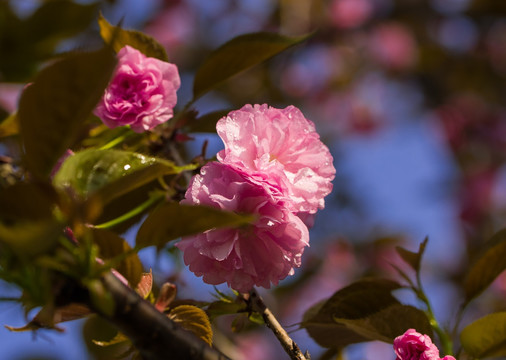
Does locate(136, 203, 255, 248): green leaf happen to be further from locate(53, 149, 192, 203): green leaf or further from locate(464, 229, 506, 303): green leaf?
locate(464, 229, 506, 303): green leaf

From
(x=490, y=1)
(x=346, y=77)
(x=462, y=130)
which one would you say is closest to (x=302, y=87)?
(x=346, y=77)

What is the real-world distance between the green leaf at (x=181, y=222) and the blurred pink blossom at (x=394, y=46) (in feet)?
14.6

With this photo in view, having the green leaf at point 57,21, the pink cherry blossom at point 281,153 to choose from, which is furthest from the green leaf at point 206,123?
the green leaf at point 57,21

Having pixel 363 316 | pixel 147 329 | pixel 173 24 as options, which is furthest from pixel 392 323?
pixel 173 24

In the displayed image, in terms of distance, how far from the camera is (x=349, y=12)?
5027 mm

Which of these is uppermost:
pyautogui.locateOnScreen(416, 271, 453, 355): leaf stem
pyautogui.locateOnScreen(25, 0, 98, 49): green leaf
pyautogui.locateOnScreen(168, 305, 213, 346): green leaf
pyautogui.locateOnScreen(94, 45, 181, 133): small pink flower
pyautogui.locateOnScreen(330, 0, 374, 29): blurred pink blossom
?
pyautogui.locateOnScreen(94, 45, 181, 133): small pink flower

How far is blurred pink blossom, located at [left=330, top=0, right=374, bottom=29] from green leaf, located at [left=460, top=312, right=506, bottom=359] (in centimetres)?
411

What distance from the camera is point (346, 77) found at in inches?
200

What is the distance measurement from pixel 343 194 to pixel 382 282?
3.06 metres

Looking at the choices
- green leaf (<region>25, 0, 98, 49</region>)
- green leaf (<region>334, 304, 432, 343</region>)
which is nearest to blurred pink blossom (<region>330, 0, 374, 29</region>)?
green leaf (<region>25, 0, 98, 49</region>)

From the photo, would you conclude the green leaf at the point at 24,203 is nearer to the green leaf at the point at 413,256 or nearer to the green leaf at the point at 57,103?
the green leaf at the point at 57,103

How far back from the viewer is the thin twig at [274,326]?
694mm

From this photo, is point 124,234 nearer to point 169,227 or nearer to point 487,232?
point 169,227

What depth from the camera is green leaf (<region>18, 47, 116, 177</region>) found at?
0.53 m
